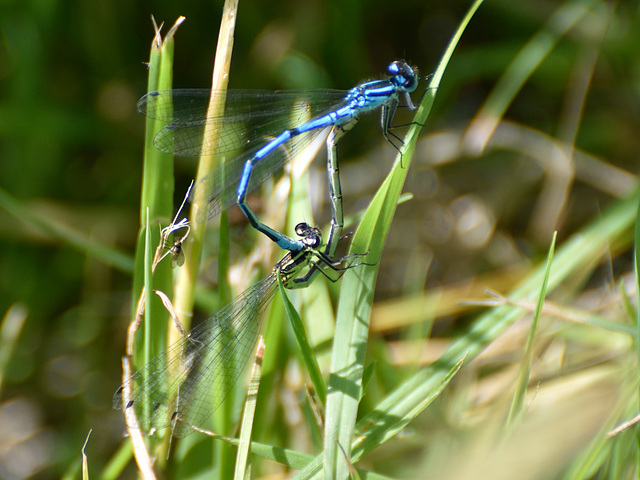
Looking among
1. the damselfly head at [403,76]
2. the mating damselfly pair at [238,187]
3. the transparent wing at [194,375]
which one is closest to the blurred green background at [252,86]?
the mating damselfly pair at [238,187]

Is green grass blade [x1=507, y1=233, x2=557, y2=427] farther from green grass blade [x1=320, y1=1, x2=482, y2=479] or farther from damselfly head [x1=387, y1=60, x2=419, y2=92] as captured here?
damselfly head [x1=387, y1=60, x2=419, y2=92]

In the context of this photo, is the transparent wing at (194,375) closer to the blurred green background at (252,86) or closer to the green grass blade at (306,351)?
the green grass blade at (306,351)

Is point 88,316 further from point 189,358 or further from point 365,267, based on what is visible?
point 365,267

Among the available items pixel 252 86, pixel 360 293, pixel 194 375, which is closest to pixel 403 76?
pixel 360 293

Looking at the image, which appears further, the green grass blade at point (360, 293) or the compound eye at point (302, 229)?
the compound eye at point (302, 229)

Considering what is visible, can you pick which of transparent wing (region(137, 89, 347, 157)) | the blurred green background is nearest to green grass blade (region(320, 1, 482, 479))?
transparent wing (region(137, 89, 347, 157))

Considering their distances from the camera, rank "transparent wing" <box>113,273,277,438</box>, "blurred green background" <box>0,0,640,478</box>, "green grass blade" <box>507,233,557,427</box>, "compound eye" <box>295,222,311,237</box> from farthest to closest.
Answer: "blurred green background" <box>0,0,640,478</box>, "compound eye" <box>295,222,311,237</box>, "transparent wing" <box>113,273,277,438</box>, "green grass blade" <box>507,233,557,427</box>
